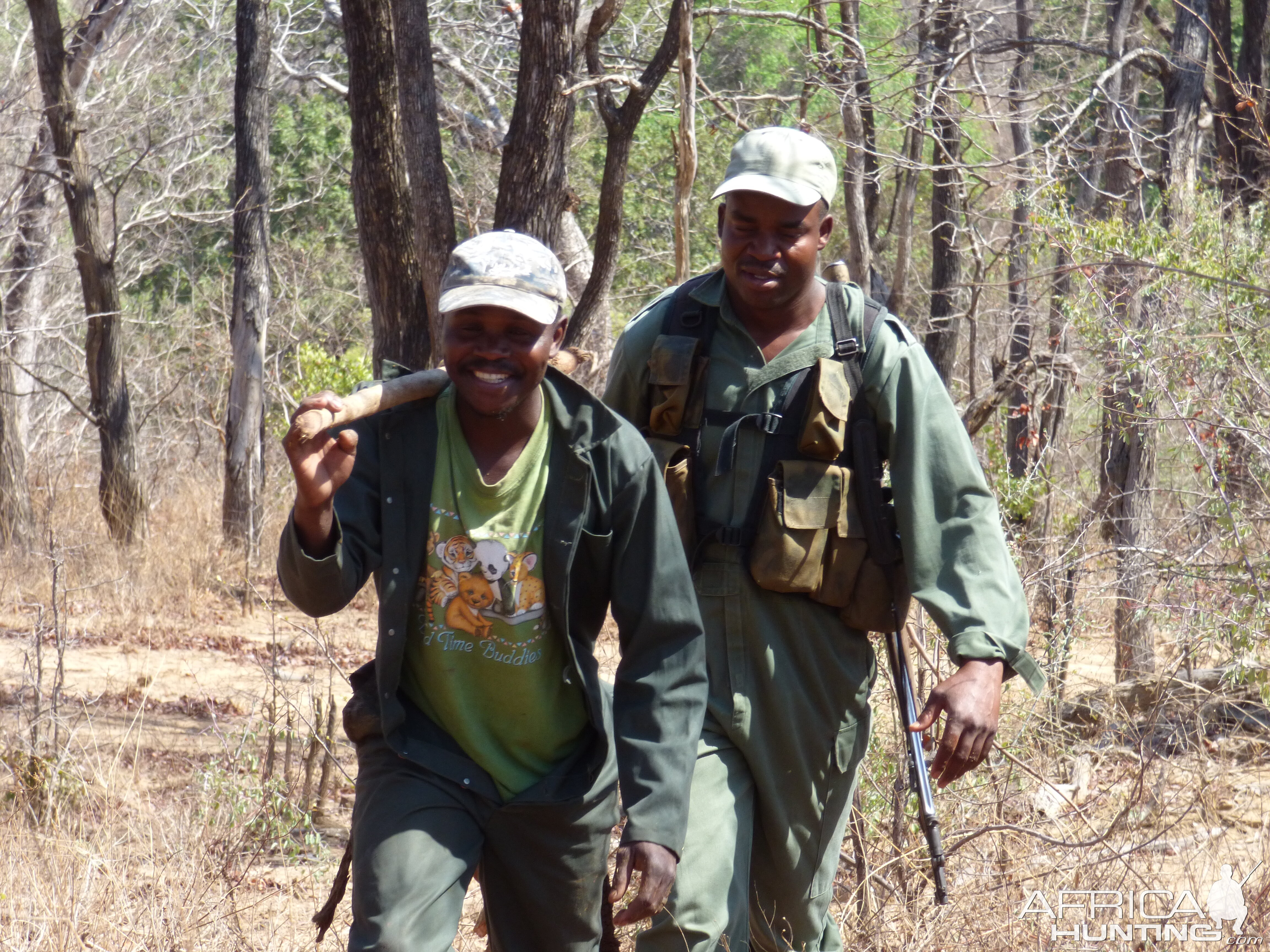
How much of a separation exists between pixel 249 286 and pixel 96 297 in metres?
1.46

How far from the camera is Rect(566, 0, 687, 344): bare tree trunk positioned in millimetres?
6070

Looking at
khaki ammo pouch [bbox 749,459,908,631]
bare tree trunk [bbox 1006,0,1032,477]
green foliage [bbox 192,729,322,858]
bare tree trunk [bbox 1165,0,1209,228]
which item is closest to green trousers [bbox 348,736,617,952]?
khaki ammo pouch [bbox 749,459,908,631]

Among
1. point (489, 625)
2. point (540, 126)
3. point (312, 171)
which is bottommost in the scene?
point (489, 625)

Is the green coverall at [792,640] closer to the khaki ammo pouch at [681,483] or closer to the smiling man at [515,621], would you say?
the khaki ammo pouch at [681,483]

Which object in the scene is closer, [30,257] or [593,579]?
[593,579]

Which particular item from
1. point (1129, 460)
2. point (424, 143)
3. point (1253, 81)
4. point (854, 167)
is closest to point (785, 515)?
point (424, 143)

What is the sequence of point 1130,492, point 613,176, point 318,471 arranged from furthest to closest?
1. point 613,176
2. point 1130,492
3. point 318,471

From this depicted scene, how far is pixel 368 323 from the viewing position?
61.9ft

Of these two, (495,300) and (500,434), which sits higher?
(495,300)

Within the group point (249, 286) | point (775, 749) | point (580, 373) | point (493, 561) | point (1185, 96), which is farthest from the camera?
point (249, 286)

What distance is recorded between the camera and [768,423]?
3092 mm

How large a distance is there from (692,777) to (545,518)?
664 millimetres

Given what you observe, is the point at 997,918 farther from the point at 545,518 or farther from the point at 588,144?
the point at 588,144

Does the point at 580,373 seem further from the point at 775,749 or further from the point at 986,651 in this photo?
the point at 986,651
